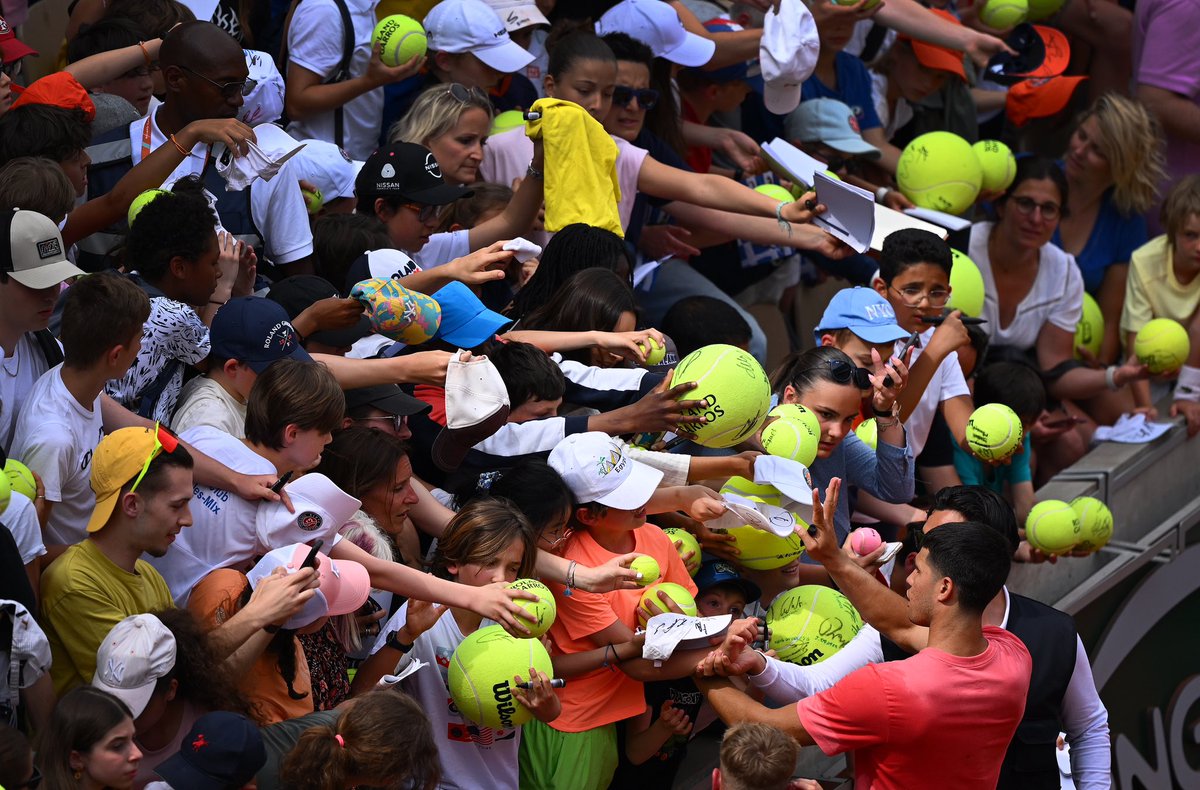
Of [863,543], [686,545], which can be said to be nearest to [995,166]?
[863,543]

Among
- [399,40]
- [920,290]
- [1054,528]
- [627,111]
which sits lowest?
[1054,528]

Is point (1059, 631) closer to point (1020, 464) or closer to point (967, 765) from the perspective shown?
point (967, 765)

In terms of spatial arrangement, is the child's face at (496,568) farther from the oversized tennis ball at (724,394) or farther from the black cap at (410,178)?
the black cap at (410,178)

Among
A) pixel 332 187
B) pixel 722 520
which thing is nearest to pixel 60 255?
pixel 332 187

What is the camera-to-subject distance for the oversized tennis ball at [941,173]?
305 inches

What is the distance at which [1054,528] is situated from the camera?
664 cm

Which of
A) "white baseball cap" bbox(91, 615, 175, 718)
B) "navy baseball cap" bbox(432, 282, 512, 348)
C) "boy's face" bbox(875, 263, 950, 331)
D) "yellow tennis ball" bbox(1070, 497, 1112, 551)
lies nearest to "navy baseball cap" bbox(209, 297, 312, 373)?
"navy baseball cap" bbox(432, 282, 512, 348)

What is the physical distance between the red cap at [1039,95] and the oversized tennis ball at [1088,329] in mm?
1120

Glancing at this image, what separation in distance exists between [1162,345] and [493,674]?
478 cm

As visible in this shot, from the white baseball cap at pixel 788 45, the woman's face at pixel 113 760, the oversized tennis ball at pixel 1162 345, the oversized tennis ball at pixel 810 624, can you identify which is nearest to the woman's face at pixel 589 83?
the white baseball cap at pixel 788 45

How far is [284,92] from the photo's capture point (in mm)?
6609

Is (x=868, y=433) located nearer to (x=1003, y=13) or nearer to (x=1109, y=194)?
(x=1109, y=194)

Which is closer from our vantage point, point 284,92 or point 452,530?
point 452,530

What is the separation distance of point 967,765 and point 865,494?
6.35 ft
